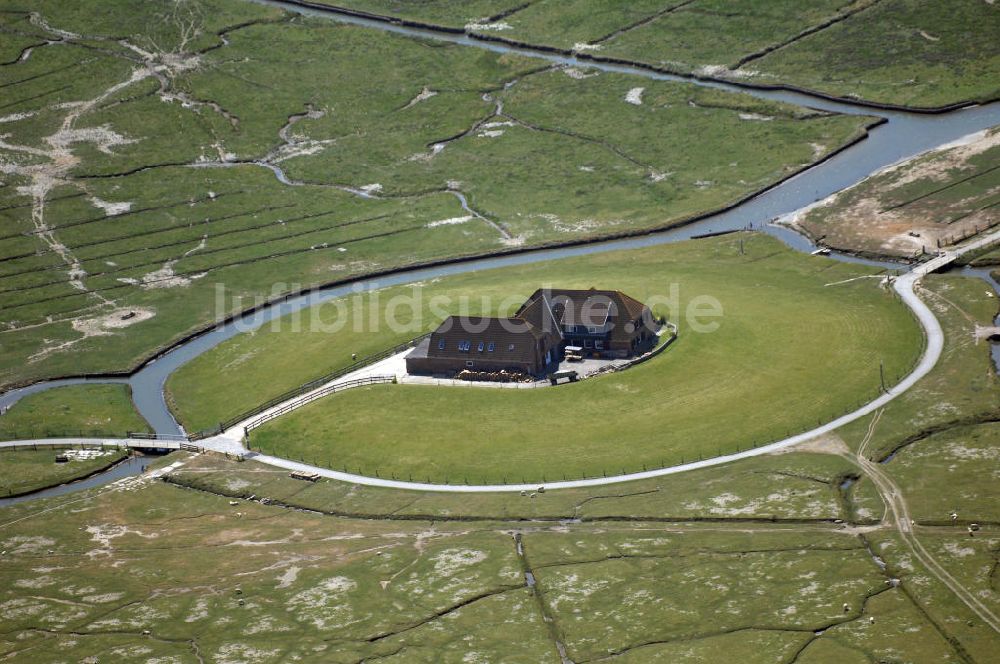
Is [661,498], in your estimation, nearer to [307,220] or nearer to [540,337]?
[540,337]

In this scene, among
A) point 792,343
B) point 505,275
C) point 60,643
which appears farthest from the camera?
point 505,275

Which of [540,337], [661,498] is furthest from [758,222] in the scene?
[661,498]

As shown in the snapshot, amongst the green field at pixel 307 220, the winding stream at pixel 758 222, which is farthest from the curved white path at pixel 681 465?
the green field at pixel 307 220

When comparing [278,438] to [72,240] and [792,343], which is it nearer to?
[792,343]

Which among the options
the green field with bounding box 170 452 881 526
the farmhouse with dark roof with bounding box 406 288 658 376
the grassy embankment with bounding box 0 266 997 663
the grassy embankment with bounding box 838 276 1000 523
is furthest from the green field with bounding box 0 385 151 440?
the grassy embankment with bounding box 838 276 1000 523

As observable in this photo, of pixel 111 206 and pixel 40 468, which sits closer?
pixel 40 468

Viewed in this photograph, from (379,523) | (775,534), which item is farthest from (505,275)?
(775,534)
